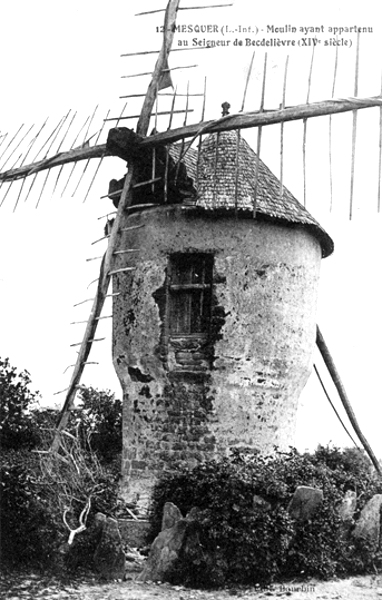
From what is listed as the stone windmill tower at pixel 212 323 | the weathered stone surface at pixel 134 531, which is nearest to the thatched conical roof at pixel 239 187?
the stone windmill tower at pixel 212 323

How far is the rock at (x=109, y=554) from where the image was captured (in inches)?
364

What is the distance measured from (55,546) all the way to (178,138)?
6.14m

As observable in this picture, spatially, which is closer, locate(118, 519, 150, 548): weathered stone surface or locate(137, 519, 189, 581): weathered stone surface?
locate(137, 519, 189, 581): weathered stone surface

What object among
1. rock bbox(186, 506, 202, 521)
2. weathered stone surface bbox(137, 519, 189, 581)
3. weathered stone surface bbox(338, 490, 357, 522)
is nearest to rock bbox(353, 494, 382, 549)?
weathered stone surface bbox(338, 490, 357, 522)

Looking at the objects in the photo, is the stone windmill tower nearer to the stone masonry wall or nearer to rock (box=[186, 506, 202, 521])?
the stone masonry wall

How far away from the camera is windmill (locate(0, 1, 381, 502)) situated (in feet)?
36.6

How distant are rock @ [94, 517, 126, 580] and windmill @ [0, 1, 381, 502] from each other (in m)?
1.97

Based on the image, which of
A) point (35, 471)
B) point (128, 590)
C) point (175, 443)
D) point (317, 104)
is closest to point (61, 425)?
point (35, 471)

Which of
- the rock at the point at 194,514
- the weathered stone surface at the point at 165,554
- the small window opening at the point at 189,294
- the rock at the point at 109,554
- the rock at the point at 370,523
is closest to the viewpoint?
the rock at the point at 109,554

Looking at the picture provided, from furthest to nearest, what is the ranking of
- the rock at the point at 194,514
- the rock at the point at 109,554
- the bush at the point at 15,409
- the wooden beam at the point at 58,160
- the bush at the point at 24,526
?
the bush at the point at 15,409
the wooden beam at the point at 58,160
the rock at the point at 194,514
the rock at the point at 109,554
the bush at the point at 24,526

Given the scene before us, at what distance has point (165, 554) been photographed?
9578 millimetres

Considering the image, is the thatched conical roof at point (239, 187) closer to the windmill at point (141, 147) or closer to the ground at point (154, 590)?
the windmill at point (141, 147)

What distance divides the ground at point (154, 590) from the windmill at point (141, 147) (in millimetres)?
2497

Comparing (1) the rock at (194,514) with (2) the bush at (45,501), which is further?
(1) the rock at (194,514)
